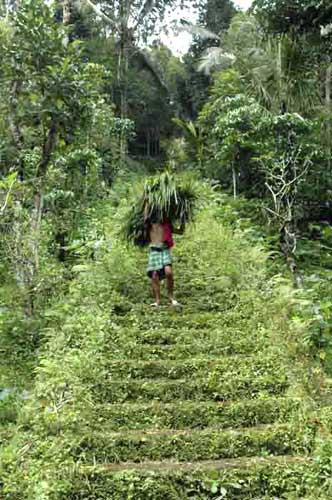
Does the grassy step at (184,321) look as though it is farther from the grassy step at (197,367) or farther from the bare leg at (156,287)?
the grassy step at (197,367)

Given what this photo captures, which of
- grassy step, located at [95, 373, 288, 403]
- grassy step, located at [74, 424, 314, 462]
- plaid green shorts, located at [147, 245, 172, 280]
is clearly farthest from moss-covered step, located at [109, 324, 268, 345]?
grassy step, located at [74, 424, 314, 462]

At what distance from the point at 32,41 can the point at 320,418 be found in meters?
5.28

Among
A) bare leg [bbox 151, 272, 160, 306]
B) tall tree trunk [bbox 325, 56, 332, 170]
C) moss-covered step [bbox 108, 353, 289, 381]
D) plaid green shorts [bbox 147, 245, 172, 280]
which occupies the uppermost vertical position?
tall tree trunk [bbox 325, 56, 332, 170]

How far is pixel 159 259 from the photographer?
613 cm

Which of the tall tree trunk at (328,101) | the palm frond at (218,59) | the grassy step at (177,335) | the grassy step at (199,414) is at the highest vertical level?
the palm frond at (218,59)

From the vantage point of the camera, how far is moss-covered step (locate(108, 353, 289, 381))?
4.52 meters

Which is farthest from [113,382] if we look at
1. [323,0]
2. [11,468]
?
[323,0]

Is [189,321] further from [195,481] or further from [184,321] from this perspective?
[195,481]

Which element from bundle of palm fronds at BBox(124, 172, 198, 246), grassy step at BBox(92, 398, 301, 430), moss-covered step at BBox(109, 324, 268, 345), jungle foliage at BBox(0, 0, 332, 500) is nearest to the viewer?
jungle foliage at BBox(0, 0, 332, 500)

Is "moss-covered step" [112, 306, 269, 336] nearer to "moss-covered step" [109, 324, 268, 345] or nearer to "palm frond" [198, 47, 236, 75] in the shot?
"moss-covered step" [109, 324, 268, 345]

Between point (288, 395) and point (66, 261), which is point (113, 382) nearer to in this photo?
point (288, 395)

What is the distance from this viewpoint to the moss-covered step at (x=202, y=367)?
4516mm

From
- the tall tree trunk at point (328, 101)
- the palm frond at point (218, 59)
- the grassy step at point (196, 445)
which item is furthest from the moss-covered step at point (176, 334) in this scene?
the palm frond at point (218, 59)

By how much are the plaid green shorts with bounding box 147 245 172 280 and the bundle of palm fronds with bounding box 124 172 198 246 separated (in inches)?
14.7
